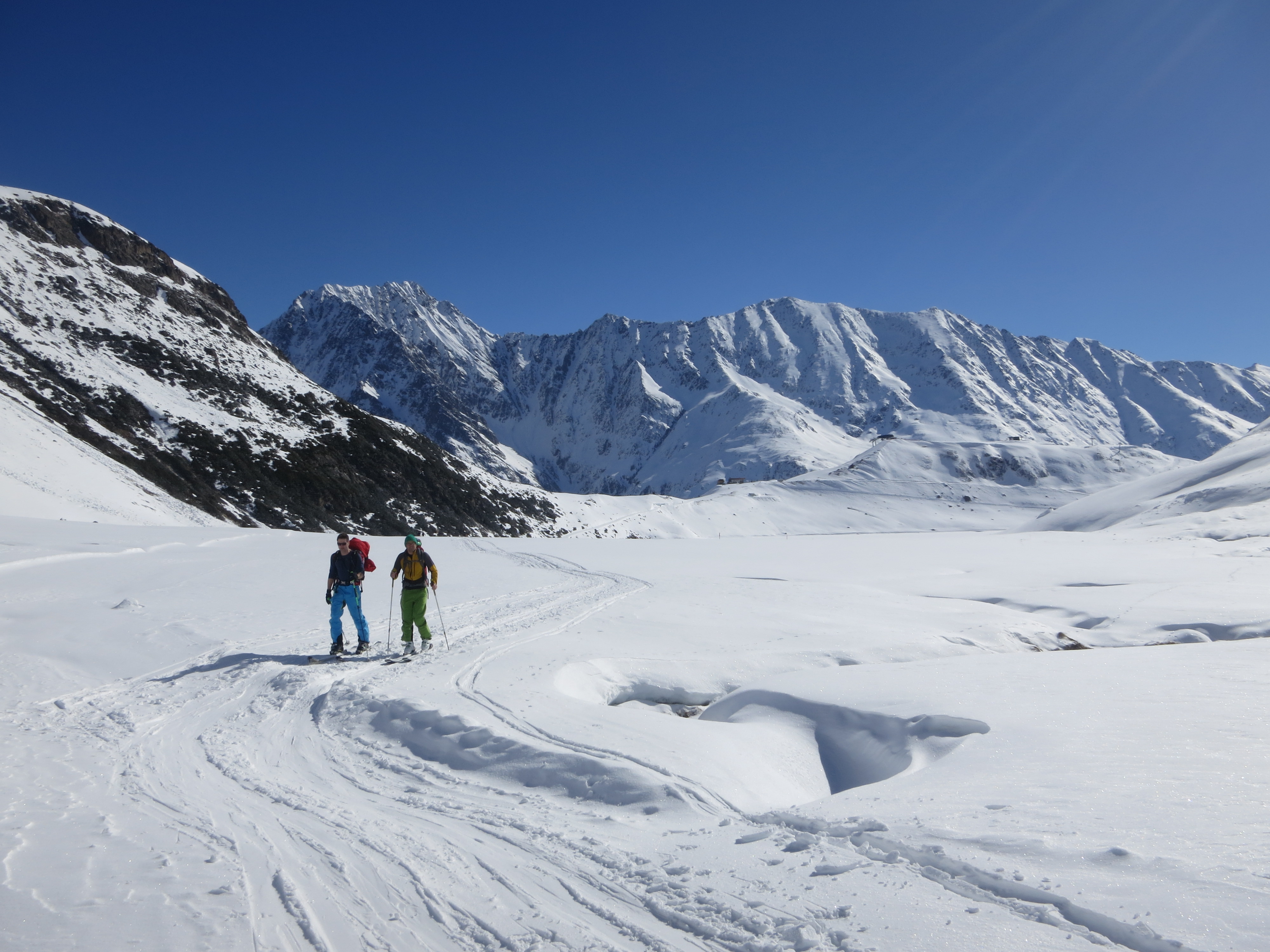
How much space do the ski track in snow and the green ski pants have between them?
2539mm

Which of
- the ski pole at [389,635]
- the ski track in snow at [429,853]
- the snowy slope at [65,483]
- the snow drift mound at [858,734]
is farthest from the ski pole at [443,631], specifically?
the snowy slope at [65,483]

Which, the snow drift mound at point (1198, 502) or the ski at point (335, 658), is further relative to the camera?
the snow drift mound at point (1198, 502)

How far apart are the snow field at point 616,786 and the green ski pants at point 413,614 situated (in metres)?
0.50

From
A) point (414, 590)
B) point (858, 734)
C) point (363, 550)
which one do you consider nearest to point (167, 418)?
point (363, 550)

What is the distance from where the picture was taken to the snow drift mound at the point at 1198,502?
32875mm

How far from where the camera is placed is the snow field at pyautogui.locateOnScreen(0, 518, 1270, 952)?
354 cm

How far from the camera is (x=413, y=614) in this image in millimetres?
10430

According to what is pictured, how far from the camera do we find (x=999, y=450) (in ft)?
350

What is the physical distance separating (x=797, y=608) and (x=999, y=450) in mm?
107310

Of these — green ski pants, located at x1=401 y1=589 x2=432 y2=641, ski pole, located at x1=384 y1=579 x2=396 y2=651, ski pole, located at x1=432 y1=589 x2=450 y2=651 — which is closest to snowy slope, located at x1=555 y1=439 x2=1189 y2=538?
ski pole, located at x1=384 y1=579 x2=396 y2=651

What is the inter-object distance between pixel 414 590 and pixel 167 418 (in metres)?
56.8

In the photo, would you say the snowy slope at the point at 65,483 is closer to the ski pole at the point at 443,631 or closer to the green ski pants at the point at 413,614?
the ski pole at the point at 443,631

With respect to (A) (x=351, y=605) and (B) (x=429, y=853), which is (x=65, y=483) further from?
(B) (x=429, y=853)

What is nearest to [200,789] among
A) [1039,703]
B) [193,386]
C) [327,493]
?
[1039,703]
